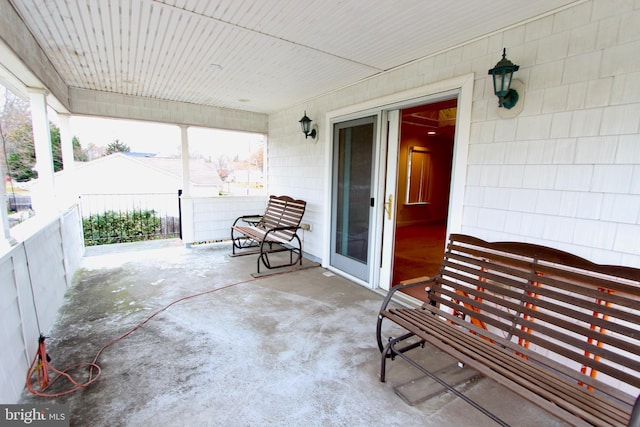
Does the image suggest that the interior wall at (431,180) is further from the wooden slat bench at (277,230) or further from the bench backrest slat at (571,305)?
the bench backrest slat at (571,305)

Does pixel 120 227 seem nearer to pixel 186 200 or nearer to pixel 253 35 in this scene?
pixel 186 200

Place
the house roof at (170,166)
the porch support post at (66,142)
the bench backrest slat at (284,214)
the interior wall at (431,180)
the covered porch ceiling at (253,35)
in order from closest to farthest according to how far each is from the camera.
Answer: the covered porch ceiling at (253,35), the porch support post at (66,142), the bench backrest slat at (284,214), the house roof at (170,166), the interior wall at (431,180)

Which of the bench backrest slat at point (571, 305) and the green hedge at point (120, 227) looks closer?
the bench backrest slat at point (571, 305)

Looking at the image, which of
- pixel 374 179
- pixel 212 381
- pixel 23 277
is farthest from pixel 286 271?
pixel 23 277

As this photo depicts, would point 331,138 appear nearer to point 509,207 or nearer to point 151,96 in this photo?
point 509,207

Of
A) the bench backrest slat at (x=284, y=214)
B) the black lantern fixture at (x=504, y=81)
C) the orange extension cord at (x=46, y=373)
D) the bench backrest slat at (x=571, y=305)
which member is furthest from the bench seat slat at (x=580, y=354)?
the bench backrest slat at (x=284, y=214)

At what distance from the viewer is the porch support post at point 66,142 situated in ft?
13.9

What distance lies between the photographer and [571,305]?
75.1 inches

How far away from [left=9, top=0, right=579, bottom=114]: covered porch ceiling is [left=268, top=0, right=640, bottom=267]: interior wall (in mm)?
171

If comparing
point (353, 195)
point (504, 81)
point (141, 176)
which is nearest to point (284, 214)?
point (353, 195)

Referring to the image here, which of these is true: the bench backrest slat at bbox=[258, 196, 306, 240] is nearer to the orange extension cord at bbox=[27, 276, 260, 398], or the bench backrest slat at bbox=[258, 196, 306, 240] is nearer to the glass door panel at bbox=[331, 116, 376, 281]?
the glass door panel at bbox=[331, 116, 376, 281]

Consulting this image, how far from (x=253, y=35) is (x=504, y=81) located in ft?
6.71

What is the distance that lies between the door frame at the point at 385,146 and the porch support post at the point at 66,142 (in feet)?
12.3

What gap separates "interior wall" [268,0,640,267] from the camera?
5.75 ft
